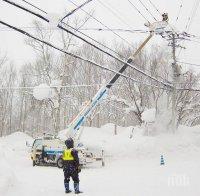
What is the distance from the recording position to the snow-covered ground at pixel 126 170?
13016mm

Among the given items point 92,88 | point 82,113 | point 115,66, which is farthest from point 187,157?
point 92,88

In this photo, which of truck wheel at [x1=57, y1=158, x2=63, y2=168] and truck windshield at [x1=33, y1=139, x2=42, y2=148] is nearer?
truck wheel at [x1=57, y1=158, x2=63, y2=168]

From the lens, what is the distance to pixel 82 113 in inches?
1007

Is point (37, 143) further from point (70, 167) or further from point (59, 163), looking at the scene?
point (70, 167)

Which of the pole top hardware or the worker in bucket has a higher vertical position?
the pole top hardware

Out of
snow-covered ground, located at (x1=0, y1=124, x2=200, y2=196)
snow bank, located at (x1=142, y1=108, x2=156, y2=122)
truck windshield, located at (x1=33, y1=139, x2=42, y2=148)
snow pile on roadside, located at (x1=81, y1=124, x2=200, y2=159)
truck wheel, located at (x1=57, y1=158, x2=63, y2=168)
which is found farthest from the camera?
snow bank, located at (x1=142, y1=108, x2=156, y2=122)

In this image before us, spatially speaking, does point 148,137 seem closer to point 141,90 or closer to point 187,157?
point 187,157

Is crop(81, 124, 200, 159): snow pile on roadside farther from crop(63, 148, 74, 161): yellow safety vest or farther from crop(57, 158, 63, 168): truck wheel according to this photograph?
crop(63, 148, 74, 161): yellow safety vest

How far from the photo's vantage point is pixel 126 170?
848 inches

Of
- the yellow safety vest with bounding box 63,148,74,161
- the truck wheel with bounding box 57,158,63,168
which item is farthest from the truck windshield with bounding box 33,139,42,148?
the yellow safety vest with bounding box 63,148,74,161

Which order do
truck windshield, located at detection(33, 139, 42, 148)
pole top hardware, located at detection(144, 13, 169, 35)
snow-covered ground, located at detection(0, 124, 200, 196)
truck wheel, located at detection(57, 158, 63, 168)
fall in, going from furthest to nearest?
1. truck windshield, located at detection(33, 139, 42, 148)
2. truck wheel, located at detection(57, 158, 63, 168)
3. pole top hardware, located at detection(144, 13, 169, 35)
4. snow-covered ground, located at detection(0, 124, 200, 196)

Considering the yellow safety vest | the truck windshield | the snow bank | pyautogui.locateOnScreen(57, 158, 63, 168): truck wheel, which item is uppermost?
the snow bank

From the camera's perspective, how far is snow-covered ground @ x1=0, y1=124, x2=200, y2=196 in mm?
13016

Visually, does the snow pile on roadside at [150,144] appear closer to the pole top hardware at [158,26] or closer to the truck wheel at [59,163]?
the truck wheel at [59,163]
